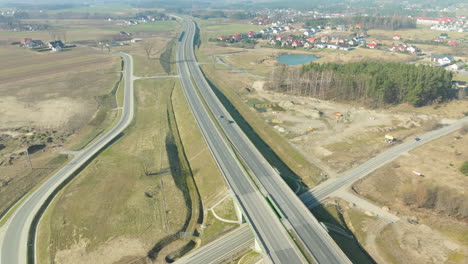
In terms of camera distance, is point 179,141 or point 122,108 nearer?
point 179,141

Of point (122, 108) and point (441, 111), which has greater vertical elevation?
point (122, 108)

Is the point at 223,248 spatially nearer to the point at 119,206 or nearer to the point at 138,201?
the point at 138,201

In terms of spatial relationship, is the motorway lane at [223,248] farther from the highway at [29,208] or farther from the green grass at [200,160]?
the highway at [29,208]

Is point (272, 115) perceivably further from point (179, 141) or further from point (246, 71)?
point (246, 71)

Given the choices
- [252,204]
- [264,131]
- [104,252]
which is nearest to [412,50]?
[264,131]

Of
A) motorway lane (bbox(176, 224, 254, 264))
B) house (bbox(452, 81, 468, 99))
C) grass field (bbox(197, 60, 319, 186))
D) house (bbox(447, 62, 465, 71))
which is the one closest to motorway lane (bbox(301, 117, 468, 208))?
grass field (bbox(197, 60, 319, 186))

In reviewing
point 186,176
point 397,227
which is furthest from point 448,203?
point 186,176
